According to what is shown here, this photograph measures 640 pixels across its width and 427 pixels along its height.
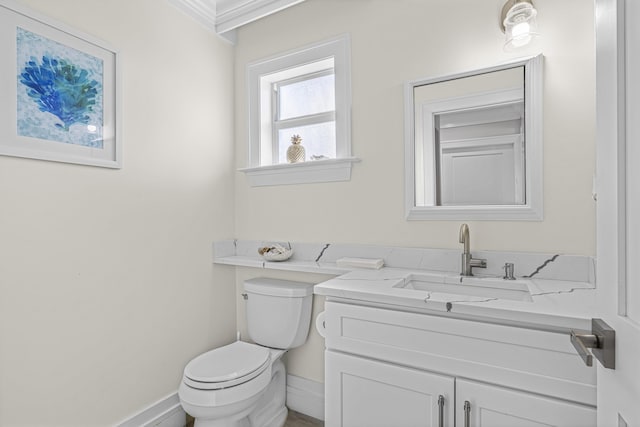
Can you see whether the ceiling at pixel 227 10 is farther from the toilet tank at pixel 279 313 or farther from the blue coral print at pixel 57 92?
the toilet tank at pixel 279 313

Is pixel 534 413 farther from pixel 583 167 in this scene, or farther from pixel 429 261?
pixel 583 167

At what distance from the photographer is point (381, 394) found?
1196mm

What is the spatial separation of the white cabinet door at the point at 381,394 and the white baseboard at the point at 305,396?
2.02 feet

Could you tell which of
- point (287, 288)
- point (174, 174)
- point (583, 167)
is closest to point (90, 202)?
point (174, 174)

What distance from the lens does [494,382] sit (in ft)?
3.35

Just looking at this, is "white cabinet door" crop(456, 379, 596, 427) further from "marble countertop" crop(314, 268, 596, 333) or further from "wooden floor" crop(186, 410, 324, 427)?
"wooden floor" crop(186, 410, 324, 427)

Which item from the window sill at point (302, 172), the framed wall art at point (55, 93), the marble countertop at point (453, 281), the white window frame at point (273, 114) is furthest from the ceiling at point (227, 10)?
the marble countertop at point (453, 281)

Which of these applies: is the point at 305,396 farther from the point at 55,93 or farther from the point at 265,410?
the point at 55,93

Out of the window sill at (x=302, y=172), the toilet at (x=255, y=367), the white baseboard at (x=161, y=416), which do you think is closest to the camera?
the toilet at (x=255, y=367)

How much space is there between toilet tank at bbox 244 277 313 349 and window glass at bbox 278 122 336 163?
0.80 metres

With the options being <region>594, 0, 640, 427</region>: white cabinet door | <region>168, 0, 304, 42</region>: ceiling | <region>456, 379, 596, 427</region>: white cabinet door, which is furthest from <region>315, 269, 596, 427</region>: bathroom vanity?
<region>168, 0, 304, 42</region>: ceiling

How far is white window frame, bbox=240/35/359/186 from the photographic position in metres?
1.85

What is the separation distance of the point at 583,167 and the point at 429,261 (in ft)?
2.39

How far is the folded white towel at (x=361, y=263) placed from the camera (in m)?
1.66
